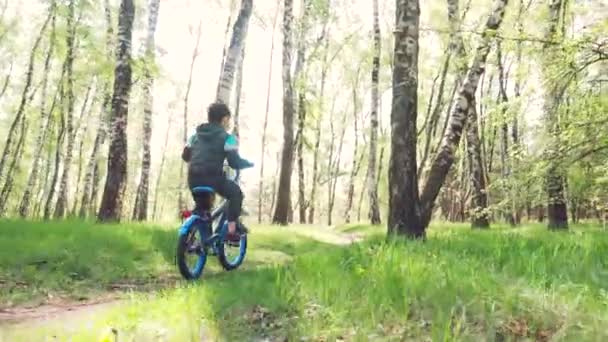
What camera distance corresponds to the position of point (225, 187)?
7.30 meters

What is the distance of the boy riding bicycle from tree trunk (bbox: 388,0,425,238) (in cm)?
256

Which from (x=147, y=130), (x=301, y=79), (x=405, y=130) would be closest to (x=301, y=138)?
(x=301, y=79)

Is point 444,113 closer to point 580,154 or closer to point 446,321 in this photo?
point 580,154

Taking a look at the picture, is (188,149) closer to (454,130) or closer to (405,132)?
(405,132)

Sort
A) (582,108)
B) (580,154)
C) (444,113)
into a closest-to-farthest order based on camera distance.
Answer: (580,154)
(582,108)
(444,113)

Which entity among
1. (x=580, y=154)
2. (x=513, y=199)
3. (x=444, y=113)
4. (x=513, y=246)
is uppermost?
(x=444, y=113)

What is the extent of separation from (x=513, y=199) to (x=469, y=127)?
10.4 metres

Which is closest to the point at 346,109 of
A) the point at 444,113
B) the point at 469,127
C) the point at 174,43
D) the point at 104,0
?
the point at 444,113

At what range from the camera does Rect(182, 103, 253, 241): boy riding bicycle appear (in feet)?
23.3

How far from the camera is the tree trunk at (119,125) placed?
40.2 feet

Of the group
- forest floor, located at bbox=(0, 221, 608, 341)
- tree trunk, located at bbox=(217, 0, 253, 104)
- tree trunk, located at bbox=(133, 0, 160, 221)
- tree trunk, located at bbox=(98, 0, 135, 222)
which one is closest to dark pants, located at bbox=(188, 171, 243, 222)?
forest floor, located at bbox=(0, 221, 608, 341)

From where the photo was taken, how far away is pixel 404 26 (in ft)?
28.8

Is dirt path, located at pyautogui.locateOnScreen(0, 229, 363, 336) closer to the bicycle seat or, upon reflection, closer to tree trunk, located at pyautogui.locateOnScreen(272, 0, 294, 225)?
the bicycle seat

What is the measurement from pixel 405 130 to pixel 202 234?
366 cm
